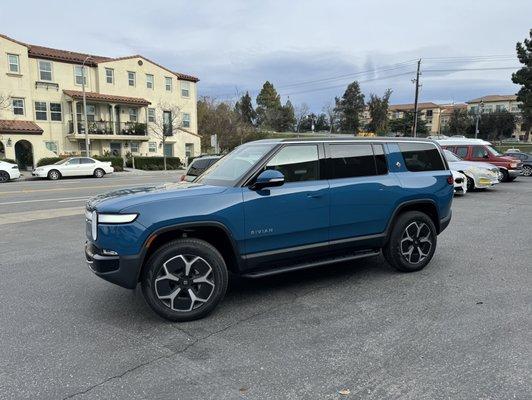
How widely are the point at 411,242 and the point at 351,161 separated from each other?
4.72 feet

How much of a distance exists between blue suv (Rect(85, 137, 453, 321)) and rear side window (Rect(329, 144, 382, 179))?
1 centimetres

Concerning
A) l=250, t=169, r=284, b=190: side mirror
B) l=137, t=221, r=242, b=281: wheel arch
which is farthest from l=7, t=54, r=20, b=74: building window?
l=250, t=169, r=284, b=190: side mirror

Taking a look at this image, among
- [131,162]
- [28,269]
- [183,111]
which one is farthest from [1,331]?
[183,111]

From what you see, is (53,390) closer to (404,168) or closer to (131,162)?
(404,168)

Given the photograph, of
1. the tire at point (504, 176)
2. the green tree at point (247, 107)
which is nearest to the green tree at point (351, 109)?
the green tree at point (247, 107)

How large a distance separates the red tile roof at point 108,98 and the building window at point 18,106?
3.38 m

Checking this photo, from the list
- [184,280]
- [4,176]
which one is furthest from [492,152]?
[4,176]

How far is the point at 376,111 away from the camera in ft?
290

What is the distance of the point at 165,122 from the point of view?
137ft

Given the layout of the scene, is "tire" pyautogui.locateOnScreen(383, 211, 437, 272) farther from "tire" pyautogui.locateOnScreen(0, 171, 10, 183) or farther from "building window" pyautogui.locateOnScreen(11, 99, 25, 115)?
"building window" pyautogui.locateOnScreen(11, 99, 25, 115)

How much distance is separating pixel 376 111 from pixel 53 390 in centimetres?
9108

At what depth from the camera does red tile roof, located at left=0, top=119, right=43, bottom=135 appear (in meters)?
30.7

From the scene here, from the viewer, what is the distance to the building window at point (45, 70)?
1335 inches

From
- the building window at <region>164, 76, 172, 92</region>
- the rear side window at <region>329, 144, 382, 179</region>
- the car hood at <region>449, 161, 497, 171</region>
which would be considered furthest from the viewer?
the building window at <region>164, 76, 172, 92</region>
